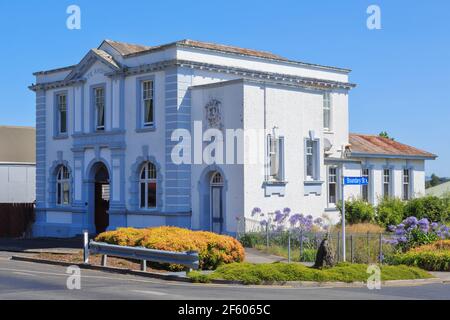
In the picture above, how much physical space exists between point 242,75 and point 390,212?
30.5 feet

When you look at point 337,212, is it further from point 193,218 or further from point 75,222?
point 75,222

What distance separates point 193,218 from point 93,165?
6.67 m

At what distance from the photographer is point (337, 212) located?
35375mm

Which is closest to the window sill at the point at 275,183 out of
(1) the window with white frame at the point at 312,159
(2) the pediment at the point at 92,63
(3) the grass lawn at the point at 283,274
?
(1) the window with white frame at the point at 312,159

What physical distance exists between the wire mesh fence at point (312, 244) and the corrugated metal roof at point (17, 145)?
25.0 metres

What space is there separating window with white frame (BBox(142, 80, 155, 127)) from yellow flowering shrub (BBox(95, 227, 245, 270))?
9.31 meters

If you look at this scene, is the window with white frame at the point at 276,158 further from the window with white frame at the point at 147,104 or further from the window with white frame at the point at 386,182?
the window with white frame at the point at 386,182

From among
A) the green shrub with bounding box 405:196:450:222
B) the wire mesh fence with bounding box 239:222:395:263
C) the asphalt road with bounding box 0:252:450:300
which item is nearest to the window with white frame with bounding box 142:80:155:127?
the wire mesh fence with bounding box 239:222:395:263

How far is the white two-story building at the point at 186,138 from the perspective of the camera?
31.4 metres

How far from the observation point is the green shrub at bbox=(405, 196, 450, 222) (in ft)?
118

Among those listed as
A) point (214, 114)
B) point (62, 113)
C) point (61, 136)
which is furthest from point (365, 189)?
point (62, 113)

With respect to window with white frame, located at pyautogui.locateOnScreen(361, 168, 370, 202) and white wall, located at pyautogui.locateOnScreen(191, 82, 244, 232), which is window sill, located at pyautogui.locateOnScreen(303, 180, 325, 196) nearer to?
white wall, located at pyautogui.locateOnScreen(191, 82, 244, 232)
